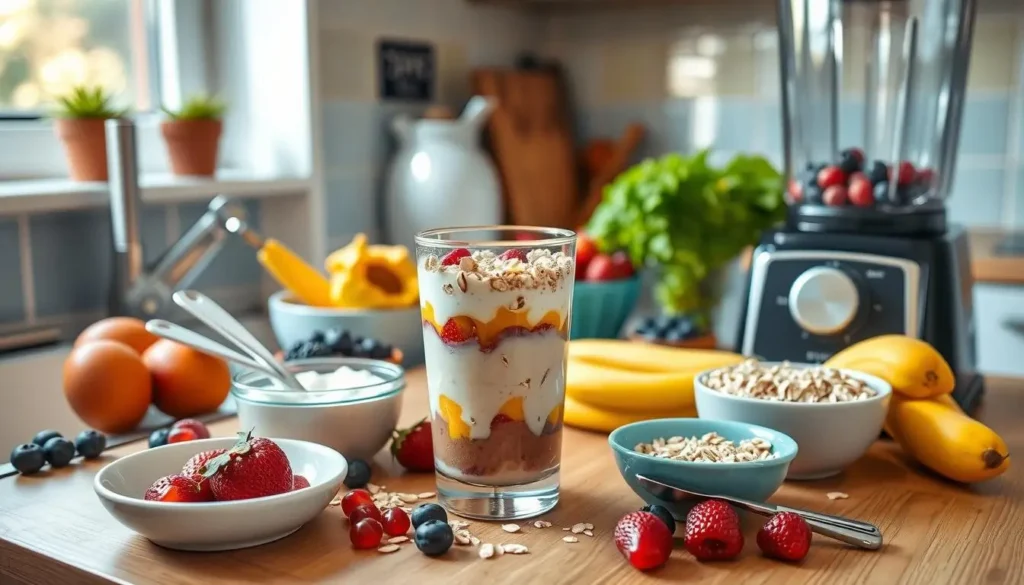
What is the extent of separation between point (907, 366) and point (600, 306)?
22.5 inches

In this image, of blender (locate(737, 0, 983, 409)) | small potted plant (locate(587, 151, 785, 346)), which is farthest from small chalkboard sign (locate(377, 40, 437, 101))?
blender (locate(737, 0, 983, 409))

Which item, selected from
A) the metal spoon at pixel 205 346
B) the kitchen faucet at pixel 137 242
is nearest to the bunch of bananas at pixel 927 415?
the metal spoon at pixel 205 346

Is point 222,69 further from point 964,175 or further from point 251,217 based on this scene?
point 964,175

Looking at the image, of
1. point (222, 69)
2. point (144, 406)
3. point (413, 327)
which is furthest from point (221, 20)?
point (144, 406)

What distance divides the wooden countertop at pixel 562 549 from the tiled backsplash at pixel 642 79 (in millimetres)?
738

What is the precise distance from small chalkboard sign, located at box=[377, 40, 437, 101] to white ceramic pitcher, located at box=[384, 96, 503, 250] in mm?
79

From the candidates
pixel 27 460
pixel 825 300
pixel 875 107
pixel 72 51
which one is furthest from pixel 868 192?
pixel 72 51

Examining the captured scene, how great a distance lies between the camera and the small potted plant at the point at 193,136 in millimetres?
1474

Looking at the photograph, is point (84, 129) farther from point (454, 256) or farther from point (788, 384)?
point (788, 384)

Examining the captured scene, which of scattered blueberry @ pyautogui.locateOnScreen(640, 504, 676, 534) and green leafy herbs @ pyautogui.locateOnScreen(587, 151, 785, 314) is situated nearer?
scattered blueberry @ pyautogui.locateOnScreen(640, 504, 676, 534)

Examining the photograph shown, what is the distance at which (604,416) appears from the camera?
3.39 feet

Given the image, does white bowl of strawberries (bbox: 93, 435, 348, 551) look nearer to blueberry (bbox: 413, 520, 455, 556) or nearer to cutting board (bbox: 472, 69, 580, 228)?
blueberry (bbox: 413, 520, 455, 556)

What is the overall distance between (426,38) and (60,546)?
131cm

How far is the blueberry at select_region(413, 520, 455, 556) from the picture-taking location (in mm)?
719
